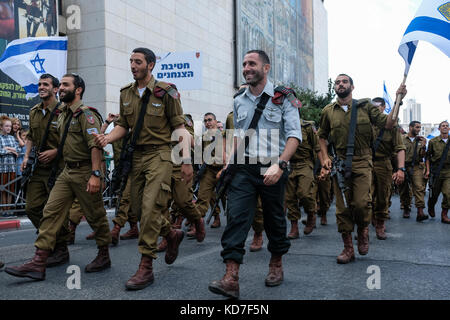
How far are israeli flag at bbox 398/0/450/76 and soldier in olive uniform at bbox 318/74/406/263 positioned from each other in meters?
0.74

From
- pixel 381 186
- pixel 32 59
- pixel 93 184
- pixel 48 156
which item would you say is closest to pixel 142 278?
pixel 93 184

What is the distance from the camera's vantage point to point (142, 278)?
3.63 metres

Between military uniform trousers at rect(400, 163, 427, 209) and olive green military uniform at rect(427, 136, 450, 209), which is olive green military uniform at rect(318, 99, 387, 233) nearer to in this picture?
olive green military uniform at rect(427, 136, 450, 209)

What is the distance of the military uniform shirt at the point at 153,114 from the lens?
3.99 metres

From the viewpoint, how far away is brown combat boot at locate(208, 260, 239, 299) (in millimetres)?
3236

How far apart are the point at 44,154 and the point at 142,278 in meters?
1.86

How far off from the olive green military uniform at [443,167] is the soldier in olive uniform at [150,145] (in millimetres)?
6008

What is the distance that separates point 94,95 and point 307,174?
10402 mm

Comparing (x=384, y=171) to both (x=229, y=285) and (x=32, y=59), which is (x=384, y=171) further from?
(x=32, y=59)

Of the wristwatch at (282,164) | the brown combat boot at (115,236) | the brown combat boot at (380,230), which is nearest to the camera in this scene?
the wristwatch at (282,164)

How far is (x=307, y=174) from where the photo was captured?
675 cm

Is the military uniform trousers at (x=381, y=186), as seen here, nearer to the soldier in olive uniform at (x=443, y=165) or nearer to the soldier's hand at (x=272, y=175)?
the soldier in olive uniform at (x=443, y=165)

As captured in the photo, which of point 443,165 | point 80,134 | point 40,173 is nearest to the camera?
point 80,134

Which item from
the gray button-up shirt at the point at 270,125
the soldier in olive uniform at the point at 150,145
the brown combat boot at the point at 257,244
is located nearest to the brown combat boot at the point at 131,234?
the brown combat boot at the point at 257,244
